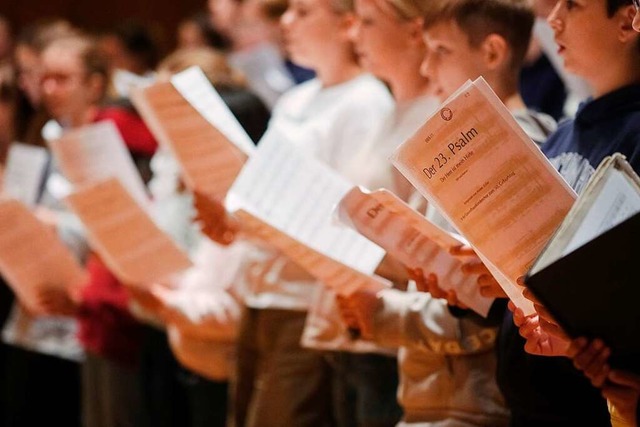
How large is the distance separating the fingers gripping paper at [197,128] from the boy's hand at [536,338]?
1.04 meters

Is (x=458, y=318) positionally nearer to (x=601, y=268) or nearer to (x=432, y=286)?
(x=432, y=286)

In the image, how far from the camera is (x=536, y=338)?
177 centimetres

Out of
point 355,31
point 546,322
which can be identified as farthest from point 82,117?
point 546,322

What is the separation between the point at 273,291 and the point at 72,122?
1.44 metres

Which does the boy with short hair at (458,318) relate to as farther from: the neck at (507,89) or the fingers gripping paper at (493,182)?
the fingers gripping paper at (493,182)

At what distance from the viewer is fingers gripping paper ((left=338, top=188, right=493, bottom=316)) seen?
2.01m

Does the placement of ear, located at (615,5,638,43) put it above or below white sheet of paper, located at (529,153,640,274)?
above

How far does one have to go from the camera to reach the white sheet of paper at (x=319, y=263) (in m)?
2.25

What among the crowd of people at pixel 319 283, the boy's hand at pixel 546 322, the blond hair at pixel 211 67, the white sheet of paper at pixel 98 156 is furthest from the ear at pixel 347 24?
the boy's hand at pixel 546 322

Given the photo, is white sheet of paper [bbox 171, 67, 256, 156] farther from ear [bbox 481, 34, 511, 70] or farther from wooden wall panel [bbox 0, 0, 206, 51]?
wooden wall panel [bbox 0, 0, 206, 51]

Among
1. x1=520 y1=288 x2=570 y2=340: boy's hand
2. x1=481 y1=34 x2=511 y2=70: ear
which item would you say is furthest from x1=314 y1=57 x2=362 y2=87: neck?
x1=520 y1=288 x2=570 y2=340: boy's hand


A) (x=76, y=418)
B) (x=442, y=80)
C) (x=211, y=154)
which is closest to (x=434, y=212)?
(x=442, y=80)

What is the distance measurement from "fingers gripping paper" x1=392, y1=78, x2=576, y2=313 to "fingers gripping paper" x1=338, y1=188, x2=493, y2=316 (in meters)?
0.28

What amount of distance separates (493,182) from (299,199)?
69 centimetres
